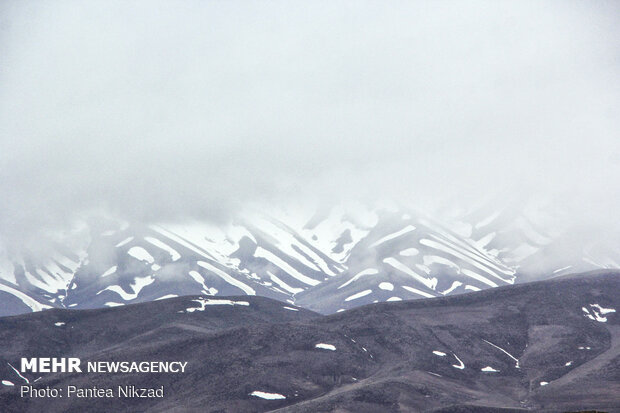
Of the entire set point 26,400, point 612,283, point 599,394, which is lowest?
point 599,394

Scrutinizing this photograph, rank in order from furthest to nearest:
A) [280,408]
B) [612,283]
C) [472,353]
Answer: [612,283], [472,353], [280,408]

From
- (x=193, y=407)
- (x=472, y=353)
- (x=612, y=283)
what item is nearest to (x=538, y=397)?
(x=472, y=353)

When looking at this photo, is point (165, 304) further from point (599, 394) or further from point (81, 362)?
point (599, 394)

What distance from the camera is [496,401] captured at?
119 meters

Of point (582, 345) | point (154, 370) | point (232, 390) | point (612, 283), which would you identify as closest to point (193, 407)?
point (232, 390)

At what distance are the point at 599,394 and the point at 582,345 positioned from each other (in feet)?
86.2

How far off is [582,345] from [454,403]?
38629 mm

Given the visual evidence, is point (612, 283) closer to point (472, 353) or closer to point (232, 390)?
point (472, 353)

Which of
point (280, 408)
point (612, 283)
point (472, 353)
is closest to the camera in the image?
point (280, 408)

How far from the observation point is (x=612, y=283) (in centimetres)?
17588

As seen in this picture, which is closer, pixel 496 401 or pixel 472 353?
pixel 496 401

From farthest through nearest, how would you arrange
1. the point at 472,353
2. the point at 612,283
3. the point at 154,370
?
the point at 612,283, the point at 472,353, the point at 154,370

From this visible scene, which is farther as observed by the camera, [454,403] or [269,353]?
[269,353]

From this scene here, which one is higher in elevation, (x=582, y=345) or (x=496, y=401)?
(x=582, y=345)
